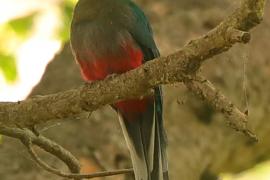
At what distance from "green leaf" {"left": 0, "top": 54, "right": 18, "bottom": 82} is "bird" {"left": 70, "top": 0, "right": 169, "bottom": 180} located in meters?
2.16

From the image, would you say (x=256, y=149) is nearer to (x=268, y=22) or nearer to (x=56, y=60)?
(x=268, y=22)

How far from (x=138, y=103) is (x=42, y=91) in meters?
1.21

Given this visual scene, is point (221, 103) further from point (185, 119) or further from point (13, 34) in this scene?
point (13, 34)

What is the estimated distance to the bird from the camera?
4.08 meters

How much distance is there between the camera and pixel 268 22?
6.00 m

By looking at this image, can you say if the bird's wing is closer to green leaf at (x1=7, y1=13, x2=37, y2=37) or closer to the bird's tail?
the bird's tail

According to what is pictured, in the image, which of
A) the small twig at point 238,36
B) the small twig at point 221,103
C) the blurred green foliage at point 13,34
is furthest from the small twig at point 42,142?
the blurred green foliage at point 13,34

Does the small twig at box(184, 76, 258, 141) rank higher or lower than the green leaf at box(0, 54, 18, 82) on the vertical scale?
higher

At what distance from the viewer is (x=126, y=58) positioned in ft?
13.5

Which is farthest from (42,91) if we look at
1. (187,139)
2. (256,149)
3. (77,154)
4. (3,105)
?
(256,149)

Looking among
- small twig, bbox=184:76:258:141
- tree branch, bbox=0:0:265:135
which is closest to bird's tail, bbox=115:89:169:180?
tree branch, bbox=0:0:265:135

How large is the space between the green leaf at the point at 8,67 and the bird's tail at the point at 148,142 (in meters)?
2.39

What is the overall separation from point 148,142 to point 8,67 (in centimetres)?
274

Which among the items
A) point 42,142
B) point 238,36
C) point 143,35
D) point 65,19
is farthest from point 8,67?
point 238,36
